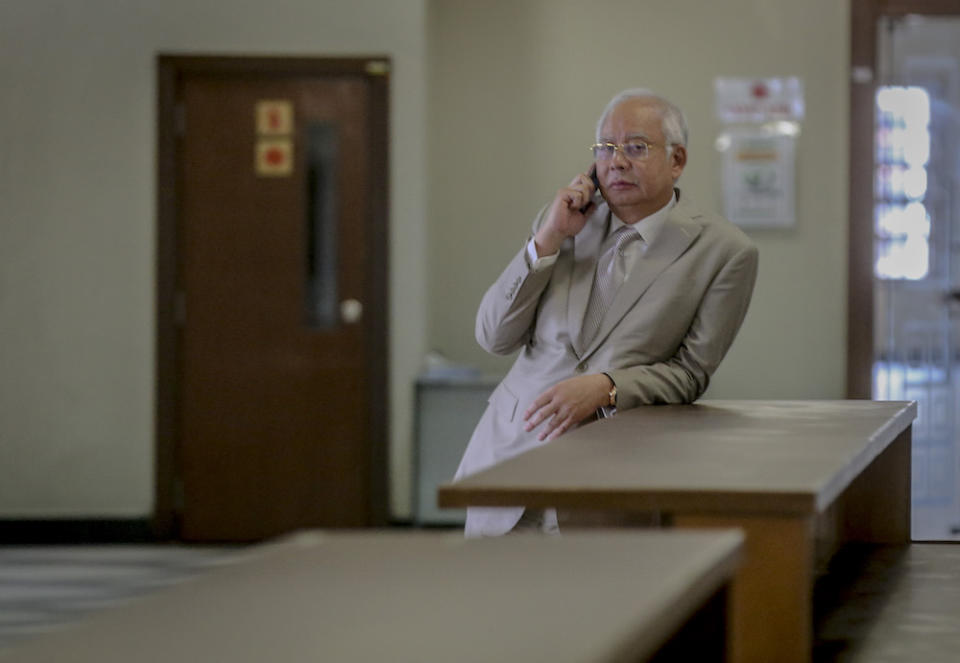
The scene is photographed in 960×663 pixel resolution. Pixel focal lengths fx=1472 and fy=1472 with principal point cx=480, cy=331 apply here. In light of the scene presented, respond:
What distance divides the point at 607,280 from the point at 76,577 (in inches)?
133

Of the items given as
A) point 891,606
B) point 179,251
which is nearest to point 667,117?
point 891,606

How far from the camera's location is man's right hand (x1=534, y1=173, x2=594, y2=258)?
2.76 metres

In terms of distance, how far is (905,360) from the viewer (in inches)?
260

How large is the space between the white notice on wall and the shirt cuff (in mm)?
3769

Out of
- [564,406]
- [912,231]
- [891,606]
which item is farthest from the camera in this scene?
[912,231]

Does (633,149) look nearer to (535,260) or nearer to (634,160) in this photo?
(634,160)

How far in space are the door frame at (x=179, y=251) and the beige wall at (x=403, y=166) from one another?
0.05 meters

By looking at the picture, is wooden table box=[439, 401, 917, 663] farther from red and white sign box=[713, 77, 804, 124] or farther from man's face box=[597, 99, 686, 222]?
red and white sign box=[713, 77, 804, 124]

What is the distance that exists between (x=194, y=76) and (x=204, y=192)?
0.50m

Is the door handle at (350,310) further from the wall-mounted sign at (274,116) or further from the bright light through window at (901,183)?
the bright light through window at (901,183)

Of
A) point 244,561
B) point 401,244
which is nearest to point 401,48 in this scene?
point 401,244

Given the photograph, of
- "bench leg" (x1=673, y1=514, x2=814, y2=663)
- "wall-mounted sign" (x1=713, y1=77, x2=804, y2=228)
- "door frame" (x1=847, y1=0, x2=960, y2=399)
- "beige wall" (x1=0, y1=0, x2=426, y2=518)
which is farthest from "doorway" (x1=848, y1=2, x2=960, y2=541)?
"bench leg" (x1=673, y1=514, x2=814, y2=663)

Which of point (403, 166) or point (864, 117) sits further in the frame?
point (864, 117)

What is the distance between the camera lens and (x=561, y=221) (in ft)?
9.05
